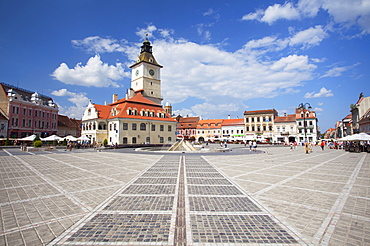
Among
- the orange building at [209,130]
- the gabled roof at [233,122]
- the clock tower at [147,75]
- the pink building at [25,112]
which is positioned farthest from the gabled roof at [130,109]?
the gabled roof at [233,122]

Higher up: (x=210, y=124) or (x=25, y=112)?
(x=25, y=112)

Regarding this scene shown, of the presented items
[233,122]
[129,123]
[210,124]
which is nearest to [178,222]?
[129,123]

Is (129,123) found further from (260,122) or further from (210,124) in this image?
(260,122)

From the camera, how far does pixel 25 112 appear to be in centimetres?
5462

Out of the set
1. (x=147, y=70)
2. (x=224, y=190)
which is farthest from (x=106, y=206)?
(x=147, y=70)

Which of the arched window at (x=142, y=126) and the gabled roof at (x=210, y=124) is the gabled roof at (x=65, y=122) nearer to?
the arched window at (x=142, y=126)

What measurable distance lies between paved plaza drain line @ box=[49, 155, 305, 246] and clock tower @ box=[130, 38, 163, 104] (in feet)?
191

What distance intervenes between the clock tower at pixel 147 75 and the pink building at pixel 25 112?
27.3 meters

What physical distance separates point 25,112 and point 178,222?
66200mm

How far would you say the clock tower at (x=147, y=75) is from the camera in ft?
208

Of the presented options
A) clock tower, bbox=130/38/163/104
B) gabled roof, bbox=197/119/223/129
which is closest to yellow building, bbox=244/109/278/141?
gabled roof, bbox=197/119/223/129

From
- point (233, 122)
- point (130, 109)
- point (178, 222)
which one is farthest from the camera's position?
point (233, 122)

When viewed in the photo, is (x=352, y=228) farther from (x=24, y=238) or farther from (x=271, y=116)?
(x=271, y=116)

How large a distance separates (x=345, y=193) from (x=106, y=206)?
27.3ft
